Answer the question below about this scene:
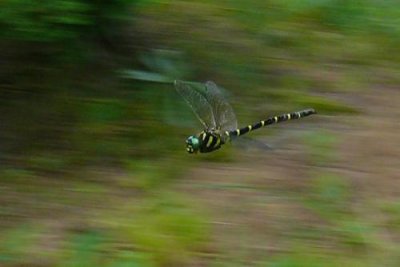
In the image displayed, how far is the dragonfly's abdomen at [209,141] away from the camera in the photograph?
423cm

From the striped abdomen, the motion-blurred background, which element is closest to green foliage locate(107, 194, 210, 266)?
the motion-blurred background

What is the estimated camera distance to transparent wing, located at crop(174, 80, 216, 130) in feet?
14.4

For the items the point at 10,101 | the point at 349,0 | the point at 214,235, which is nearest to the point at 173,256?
the point at 214,235

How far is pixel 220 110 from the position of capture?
4418 mm

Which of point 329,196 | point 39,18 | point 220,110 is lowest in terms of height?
point 329,196

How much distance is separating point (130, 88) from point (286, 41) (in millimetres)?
950

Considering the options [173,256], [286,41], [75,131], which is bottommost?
[173,256]

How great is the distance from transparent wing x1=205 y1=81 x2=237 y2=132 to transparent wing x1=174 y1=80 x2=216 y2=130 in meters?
0.02

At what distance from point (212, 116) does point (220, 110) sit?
47 mm

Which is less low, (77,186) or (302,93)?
(302,93)

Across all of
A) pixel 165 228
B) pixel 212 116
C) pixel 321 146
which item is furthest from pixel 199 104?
pixel 165 228

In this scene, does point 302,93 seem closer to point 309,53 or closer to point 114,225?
point 309,53

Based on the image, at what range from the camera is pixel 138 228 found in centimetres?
389

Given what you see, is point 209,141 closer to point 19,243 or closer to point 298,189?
point 298,189
